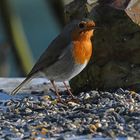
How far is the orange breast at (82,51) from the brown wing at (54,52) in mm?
114

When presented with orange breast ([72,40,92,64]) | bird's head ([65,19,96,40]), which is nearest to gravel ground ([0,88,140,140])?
orange breast ([72,40,92,64])

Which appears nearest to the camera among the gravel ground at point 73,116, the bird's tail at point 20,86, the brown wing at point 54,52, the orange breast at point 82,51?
the gravel ground at point 73,116

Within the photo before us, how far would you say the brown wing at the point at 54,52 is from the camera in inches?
287

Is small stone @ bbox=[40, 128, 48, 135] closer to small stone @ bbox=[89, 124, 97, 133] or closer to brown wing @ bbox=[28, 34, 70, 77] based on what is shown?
small stone @ bbox=[89, 124, 97, 133]

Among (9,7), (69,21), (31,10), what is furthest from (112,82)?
(31,10)

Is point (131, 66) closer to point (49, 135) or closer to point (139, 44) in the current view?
point (139, 44)

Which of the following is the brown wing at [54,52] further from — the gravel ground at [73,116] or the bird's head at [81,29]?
the gravel ground at [73,116]

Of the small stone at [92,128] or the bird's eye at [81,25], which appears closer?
the small stone at [92,128]

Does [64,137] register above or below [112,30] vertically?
below

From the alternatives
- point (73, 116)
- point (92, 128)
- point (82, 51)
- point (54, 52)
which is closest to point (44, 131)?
point (92, 128)

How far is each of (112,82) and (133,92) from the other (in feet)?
1.25

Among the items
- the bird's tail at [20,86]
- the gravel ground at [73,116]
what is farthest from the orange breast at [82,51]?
the bird's tail at [20,86]

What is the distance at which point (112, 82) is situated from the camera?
721 cm

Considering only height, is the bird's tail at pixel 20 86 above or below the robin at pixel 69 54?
below
